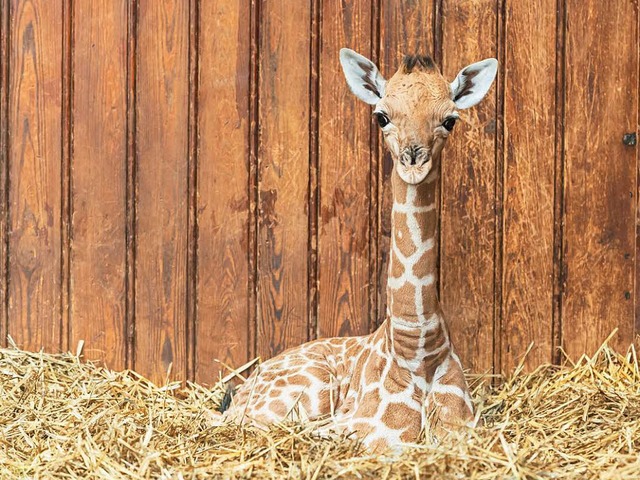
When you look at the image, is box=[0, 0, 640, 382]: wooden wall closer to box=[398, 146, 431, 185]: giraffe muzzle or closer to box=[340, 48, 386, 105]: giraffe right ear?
box=[340, 48, 386, 105]: giraffe right ear

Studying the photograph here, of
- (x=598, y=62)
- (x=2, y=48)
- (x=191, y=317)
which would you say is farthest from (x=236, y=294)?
(x=598, y=62)

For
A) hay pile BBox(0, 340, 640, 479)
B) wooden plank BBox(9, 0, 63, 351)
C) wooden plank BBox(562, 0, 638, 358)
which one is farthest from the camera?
wooden plank BBox(9, 0, 63, 351)

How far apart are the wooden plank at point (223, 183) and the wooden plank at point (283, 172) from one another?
87 millimetres

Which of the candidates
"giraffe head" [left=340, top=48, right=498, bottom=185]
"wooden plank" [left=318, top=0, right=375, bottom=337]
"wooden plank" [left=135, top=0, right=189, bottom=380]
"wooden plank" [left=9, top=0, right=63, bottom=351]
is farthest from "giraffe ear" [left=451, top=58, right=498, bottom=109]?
"wooden plank" [left=9, top=0, right=63, bottom=351]

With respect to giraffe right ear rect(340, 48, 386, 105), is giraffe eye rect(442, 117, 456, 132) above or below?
below

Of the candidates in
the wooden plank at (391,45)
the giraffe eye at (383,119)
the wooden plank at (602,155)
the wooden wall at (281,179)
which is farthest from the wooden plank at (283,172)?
the wooden plank at (602,155)

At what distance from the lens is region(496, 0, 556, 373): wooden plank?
4.18 m

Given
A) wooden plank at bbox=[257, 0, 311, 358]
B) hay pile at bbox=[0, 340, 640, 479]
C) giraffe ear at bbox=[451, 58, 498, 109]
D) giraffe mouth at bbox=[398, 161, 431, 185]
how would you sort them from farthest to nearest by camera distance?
wooden plank at bbox=[257, 0, 311, 358] → giraffe ear at bbox=[451, 58, 498, 109] → giraffe mouth at bbox=[398, 161, 431, 185] → hay pile at bbox=[0, 340, 640, 479]

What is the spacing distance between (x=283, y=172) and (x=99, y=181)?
0.94 metres

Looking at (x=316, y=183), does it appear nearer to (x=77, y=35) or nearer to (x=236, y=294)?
(x=236, y=294)

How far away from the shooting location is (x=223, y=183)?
431 centimetres

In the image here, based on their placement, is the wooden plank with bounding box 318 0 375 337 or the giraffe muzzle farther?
the wooden plank with bounding box 318 0 375 337

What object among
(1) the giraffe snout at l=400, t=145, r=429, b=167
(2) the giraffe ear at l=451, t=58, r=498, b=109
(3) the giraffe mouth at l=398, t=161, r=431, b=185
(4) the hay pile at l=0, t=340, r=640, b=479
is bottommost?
(4) the hay pile at l=0, t=340, r=640, b=479

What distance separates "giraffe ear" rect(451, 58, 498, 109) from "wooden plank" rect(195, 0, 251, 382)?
3.93 ft
